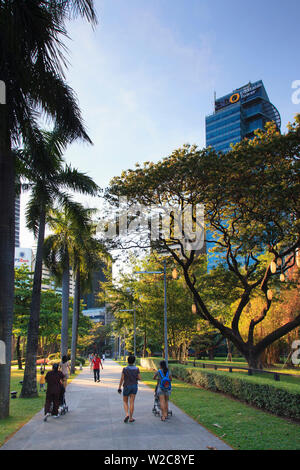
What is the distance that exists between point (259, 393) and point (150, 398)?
4.82 meters

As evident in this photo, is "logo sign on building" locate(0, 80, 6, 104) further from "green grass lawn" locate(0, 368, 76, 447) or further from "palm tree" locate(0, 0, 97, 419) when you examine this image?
"green grass lawn" locate(0, 368, 76, 447)

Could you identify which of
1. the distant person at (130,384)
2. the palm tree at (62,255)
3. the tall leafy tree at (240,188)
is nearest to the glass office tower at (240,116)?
the palm tree at (62,255)

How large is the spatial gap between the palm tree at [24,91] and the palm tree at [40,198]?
206cm

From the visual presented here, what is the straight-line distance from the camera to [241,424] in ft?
33.7

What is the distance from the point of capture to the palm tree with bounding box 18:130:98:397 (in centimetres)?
1631

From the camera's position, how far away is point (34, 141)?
12.9 metres

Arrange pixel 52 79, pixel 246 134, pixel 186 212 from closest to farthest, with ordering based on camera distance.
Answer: pixel 52 79
pixel 186 212
pixel 246 134

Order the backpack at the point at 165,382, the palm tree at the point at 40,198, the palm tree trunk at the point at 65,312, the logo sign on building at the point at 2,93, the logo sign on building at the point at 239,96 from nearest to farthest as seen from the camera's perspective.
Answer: the logo sign on building at the point at 2,93 < the backpack at the point at 165,382 < the palm tree at the point at 40,198 < the palm tree trunk at the point at 65,312 < the logo sign on building at the point at 239,96

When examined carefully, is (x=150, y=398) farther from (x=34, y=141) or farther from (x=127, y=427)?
(x=34, y=141)

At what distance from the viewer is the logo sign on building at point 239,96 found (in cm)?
13600

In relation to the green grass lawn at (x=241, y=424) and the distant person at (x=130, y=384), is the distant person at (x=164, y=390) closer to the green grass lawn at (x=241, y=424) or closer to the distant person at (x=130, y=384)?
the distant person at (x=130, y=384)

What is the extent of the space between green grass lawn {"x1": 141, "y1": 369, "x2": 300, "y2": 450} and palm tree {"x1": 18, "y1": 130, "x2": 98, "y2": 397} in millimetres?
6476

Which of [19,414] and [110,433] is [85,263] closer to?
[19,414]

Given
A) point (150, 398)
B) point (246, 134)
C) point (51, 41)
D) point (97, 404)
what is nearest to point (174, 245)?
point (150, 398)
